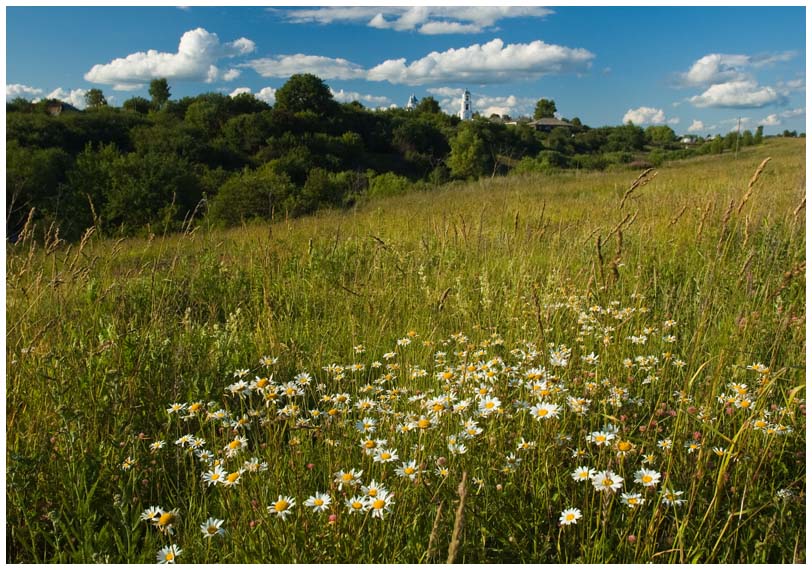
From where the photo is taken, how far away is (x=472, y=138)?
45.3 m

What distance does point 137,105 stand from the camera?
43938 millimetres

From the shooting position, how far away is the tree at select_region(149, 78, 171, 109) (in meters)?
45.8

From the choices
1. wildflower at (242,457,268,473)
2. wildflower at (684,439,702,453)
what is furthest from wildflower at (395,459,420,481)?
wildflower at (684,439,702,453)

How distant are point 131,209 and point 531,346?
19.3 meters

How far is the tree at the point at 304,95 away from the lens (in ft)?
140

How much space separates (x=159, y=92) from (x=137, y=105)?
19.5 feet

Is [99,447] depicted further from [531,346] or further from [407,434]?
[531,346]

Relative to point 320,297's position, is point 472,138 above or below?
above

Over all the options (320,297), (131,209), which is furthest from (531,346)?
→ (131,209)

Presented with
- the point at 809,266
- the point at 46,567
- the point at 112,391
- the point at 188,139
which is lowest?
the point at 46,567

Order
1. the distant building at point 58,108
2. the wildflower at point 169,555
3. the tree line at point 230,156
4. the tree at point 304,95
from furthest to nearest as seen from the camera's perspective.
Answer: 1. the tree at point 304,95
2. the distant building at point 58,108
3. the tree line at point 230,156
4. the wildflower at point 169,555

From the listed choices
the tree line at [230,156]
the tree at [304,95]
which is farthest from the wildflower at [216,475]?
the tree at [304,95]

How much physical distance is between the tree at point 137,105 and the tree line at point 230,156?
0.10 m

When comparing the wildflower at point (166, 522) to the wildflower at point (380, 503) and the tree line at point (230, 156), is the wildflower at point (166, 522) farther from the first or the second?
the tree line at point (230, 156)
